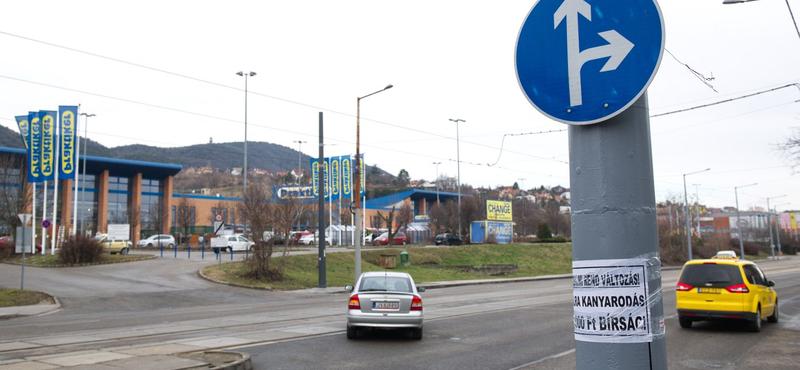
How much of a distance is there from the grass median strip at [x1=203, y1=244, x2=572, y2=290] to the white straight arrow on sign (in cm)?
2699

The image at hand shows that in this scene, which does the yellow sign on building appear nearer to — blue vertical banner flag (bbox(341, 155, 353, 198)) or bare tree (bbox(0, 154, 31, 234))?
blue vertical banner flag (bbox(341, 155, 353, 198))

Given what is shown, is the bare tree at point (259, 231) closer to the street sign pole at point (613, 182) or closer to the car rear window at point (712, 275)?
the car rear window at point (712, 275)

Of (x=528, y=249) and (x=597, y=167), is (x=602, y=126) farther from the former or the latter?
(x=528, y=249)

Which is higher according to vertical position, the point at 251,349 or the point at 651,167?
the point at 651,167

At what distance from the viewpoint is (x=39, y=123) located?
38.2 m

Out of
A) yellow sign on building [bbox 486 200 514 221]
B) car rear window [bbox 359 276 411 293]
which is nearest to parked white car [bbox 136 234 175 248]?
yellow sign on building [bbox 486 200 514 221]

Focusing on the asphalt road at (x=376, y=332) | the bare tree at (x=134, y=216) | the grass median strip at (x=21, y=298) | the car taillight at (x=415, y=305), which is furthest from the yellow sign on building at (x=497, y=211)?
the car taillight at (x=415, y=305)

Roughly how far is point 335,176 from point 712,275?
47.7 meters

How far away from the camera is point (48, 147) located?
37719 mm

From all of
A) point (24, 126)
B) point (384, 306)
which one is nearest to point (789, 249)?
point (384, 306)

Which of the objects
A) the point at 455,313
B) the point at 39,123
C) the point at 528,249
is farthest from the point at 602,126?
the point at 528,249

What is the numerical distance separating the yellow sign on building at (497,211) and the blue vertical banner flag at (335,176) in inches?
680

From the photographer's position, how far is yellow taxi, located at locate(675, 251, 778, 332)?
1345 centimetres

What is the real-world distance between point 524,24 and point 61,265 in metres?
37.2
